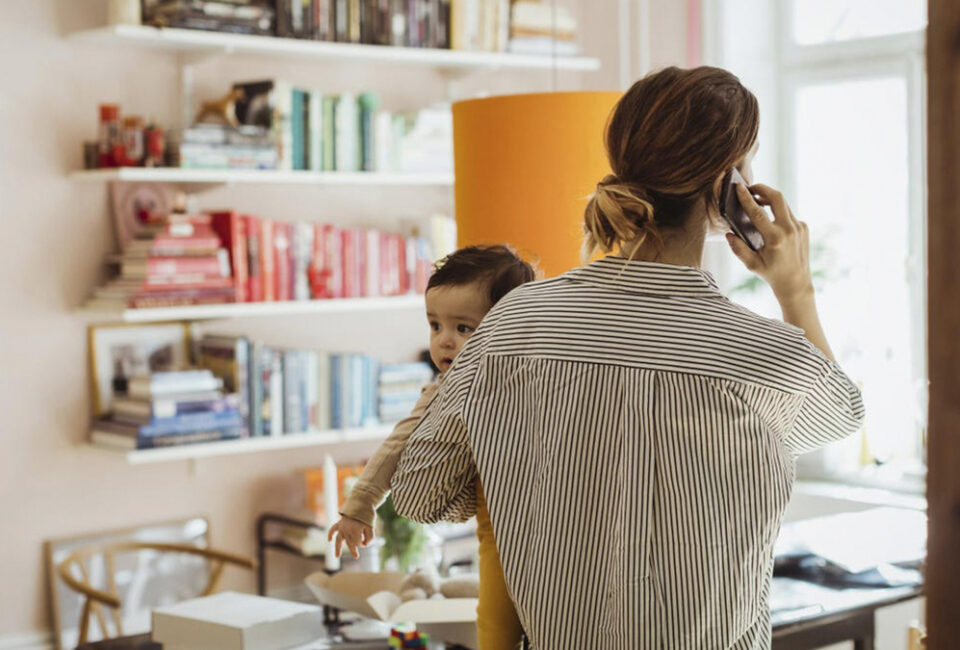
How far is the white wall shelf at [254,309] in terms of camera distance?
3.42 meters

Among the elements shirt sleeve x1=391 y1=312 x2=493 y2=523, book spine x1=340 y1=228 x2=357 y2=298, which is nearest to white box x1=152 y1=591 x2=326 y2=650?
shirt sleeve x1=391 y1=312 x2=493 y2=523

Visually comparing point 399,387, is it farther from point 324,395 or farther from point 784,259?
point 784,259

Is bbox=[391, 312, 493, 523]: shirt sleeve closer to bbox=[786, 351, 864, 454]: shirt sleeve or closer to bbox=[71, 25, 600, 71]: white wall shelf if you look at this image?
bbox=[786, 351, 864, 454]: shirt sleeve

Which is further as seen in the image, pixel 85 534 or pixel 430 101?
pixel 430 101

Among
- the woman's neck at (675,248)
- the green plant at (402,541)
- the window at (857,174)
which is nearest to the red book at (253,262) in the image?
the green plant at (402,541)

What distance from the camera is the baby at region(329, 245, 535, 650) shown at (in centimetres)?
155

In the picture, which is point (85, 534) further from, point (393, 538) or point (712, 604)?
point (712, 604)

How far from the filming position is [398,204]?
416cm

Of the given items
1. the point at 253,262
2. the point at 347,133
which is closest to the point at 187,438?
the point at 253,262

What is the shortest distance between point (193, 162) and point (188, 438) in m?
0.79

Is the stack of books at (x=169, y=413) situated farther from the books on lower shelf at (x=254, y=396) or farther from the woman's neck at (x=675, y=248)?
the woman's neck at (x=675, y=248)

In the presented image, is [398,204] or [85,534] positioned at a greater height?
[398,204]

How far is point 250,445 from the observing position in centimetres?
365

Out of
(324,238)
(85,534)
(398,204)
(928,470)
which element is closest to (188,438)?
(85,534)
